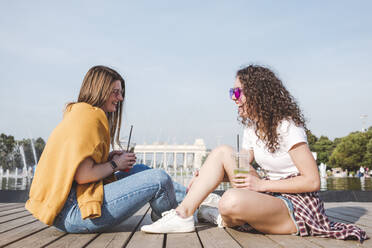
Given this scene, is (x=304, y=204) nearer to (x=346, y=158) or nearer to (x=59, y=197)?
(x=59, y=197)

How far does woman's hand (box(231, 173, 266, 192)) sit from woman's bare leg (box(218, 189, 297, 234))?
8 centimetres

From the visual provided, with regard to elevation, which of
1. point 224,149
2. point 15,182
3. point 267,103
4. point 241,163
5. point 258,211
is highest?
point 267,103

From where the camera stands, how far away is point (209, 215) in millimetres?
3057

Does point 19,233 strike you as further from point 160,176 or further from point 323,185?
point 323,185

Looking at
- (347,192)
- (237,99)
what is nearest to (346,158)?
(347,192)

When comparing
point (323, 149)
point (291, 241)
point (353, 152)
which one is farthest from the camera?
point (323, 149)

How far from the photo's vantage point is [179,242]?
2.27 meters

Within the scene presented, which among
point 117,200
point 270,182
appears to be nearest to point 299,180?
point 270,182

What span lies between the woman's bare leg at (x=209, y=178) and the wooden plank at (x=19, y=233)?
1172 mm

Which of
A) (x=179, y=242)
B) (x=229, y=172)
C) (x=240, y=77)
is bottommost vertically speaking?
(x=179, y=242)

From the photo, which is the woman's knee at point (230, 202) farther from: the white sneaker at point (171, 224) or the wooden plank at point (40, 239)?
the wooden plank at point (40, 239)

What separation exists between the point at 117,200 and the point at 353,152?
4357 cm

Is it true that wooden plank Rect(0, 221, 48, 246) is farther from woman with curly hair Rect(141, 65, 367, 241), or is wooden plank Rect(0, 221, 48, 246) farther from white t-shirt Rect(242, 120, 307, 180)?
white t-shirt Rect(242, 120, 307, 180)

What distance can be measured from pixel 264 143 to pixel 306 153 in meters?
0.32
